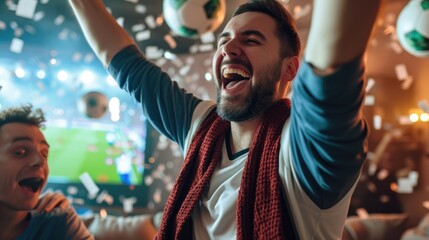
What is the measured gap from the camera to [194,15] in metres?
1.82

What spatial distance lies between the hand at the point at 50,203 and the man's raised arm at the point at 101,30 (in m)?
0.92

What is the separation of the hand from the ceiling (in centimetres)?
156

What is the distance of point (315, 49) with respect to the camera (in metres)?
0.46

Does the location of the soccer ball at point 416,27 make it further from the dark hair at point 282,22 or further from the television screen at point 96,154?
the television screen at point 96,154

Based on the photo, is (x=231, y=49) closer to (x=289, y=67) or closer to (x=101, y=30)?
(x=289, y=67)

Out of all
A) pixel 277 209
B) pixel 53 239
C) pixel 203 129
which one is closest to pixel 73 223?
pixel 53 239

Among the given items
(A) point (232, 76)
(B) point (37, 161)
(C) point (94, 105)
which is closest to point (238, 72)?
(A) point (232, 76)

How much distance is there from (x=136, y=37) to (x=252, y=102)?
8.90ft

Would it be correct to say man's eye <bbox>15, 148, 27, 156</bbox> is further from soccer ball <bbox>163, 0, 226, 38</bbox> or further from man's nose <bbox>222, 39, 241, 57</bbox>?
man's nose <bbox>222, 39, 241, 57</bbox>

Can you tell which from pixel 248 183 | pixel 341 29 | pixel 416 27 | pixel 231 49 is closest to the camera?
pixel 341 29

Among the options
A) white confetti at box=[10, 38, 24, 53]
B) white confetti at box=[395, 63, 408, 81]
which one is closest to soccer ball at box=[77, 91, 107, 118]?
white confetti at box=[10, 38, 24, 53]

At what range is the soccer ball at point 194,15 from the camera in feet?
5.98

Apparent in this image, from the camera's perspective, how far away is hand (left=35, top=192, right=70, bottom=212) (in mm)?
1604

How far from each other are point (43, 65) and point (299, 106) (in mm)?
2918
